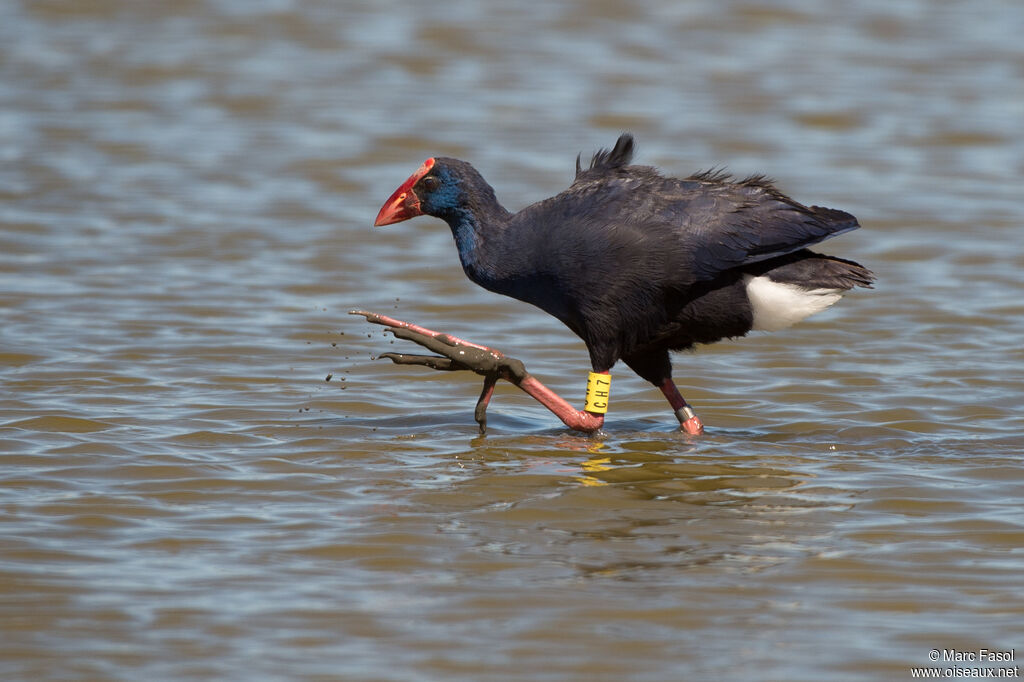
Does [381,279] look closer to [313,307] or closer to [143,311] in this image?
[313,307]

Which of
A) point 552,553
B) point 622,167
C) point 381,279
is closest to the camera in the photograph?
point 552,553

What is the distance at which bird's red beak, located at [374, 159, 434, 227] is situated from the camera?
265 inches

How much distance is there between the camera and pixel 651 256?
618 cm

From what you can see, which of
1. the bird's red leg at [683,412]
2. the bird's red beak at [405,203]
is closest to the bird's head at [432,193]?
the bird's red beak at [405,203]

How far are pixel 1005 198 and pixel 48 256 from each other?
644 cm

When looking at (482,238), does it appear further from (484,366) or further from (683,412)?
(683,412)

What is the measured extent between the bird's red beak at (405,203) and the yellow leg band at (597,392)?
1068mm

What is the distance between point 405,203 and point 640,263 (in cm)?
120

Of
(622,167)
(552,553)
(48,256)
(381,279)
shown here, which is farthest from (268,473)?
(48,256)

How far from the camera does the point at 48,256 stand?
9383 millimetres

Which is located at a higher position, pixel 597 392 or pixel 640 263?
pixel 640 263

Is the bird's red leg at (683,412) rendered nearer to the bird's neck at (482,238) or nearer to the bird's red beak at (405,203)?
the bird's neck at (482,238)

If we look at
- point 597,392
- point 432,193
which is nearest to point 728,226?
point 597,392

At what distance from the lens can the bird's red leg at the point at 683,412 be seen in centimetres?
666
